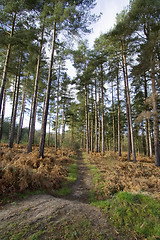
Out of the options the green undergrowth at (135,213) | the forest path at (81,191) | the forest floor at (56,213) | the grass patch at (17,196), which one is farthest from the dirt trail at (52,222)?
the forest path at (81,191)

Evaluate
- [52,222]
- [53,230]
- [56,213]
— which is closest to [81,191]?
[56,213]

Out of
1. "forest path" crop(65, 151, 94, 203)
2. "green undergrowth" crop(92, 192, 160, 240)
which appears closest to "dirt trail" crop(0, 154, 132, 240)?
"green undergrowth" crop(92, 192, 160, 240)

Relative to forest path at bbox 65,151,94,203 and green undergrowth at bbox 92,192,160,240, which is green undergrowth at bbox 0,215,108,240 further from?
forest path at bbox 65,151,94,203

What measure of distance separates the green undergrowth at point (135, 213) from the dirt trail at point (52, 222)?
364 mm

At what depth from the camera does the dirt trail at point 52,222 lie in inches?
109

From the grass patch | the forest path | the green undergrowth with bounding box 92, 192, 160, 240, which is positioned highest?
the grass patch

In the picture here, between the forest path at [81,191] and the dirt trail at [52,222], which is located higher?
the dirt trail at [52,222]

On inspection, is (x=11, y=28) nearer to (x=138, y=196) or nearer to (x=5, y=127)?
(x=138, y=196)

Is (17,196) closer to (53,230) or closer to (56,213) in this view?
(56,213)

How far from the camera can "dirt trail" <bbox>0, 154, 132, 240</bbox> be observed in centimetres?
278

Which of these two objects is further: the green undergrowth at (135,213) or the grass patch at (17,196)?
the grass patch at (17,196)

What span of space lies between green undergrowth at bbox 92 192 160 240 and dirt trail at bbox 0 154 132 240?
0.36m

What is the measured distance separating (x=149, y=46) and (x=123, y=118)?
18106mm

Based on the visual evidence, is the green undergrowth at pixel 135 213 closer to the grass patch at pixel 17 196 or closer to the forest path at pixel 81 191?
the forest path at pixel 81 191
